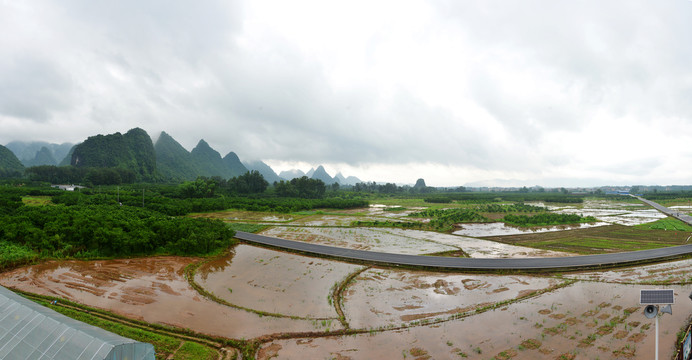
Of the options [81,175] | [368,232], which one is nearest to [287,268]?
[368,232]

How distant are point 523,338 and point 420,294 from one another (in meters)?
5.24

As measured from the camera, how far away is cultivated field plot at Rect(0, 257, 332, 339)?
12203 mm

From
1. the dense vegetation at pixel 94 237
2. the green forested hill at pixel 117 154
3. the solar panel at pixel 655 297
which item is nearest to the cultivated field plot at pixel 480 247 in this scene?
the solar panel at pixel 655 297

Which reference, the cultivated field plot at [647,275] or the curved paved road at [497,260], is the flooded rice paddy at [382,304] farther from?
the curved paved road at [497,260]

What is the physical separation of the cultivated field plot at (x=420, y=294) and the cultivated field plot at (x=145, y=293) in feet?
7.96

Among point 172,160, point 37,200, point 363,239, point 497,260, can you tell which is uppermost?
point 172,160

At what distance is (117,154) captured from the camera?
11125cm

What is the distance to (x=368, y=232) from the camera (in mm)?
34031

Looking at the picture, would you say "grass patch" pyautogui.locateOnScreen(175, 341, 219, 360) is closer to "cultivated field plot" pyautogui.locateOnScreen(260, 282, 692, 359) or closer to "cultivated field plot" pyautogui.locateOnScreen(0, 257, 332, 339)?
"cultivated field plot" pyautogui.locateOnScreen(0, 257, 332, 339)

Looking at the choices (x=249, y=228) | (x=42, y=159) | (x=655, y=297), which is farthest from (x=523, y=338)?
(x=42, y=159)

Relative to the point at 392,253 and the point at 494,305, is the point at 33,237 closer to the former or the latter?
the point at 392,253

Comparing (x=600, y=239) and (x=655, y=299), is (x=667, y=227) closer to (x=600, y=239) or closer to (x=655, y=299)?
(x=600, y=239)

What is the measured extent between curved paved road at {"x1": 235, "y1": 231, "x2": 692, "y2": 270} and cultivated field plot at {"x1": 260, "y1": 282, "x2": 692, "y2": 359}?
222 inches

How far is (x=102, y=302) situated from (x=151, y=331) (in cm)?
480
